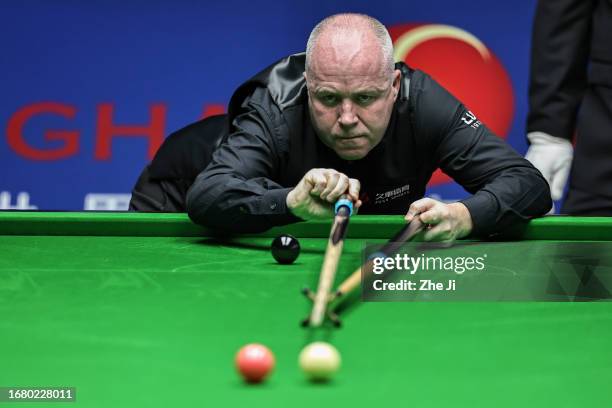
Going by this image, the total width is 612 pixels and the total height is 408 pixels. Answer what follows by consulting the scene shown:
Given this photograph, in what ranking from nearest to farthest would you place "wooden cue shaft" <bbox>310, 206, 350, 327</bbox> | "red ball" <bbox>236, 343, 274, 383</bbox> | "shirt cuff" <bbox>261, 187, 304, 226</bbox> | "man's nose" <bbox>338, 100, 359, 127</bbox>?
"red ball" <bbox>236, 343, 274, 383</bbox> < "wooden cue shaft" <bbox>310, 206, 350, 327</bbox> < "shirt cuff" <bbox>261, 187, 304, 226</bbox> < "man's nose" <bbox>338, 100, 359, 127</bbox>

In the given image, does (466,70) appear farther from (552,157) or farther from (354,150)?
(354,150)

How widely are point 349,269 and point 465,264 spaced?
30 centimetres

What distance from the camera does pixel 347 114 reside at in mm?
2584

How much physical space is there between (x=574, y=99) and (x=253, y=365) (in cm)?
253

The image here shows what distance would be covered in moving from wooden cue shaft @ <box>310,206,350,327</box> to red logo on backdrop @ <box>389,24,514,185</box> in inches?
107

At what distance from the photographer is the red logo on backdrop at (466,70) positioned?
4605mm

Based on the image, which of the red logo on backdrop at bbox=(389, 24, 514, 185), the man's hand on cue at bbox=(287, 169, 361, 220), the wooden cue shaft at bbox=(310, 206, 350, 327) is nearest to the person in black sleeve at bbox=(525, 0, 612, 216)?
the red logo on backdrop at bbox=(389, 24, 514, 185)

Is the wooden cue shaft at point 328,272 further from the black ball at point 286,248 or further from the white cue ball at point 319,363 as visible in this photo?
the white cue ball at point 319,363

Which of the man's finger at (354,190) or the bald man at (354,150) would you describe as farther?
the bald man at (354,150)

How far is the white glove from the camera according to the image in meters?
3.35

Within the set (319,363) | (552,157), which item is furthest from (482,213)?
(319,363)

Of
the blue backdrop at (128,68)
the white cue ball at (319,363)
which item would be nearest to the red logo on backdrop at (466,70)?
the blue backdrop at (128,68)

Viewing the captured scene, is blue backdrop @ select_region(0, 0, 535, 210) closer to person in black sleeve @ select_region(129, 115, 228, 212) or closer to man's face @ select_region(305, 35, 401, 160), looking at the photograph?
person in black sleeve @ select_region(129, 115, 228, 212)

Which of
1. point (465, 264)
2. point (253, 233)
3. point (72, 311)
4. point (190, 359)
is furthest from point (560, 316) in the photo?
point (253, 233)
